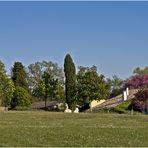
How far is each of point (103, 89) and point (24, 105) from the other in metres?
20.7

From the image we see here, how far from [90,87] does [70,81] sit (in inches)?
221

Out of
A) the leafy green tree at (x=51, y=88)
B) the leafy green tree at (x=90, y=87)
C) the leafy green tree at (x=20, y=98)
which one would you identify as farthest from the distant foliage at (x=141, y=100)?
the leafy green tree at (x=51, y=88)

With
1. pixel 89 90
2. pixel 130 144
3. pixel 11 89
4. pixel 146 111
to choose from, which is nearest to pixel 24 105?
pixel 11 89

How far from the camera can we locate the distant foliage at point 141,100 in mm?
79900

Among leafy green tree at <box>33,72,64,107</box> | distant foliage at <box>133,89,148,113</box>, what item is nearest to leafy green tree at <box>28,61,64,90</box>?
leafy green tree at <box>33,72,64,107</box>

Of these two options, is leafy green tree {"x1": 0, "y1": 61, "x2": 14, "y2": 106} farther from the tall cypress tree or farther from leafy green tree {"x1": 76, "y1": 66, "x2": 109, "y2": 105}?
leafy green tree {"x1": 76, "y1": 66, "x2": 109, "y2": 105}

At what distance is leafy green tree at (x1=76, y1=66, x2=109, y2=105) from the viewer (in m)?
89.3

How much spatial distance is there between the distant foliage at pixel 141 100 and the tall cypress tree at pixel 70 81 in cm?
1265

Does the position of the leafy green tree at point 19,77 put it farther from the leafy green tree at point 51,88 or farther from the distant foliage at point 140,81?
the distant foliage at point 140,81

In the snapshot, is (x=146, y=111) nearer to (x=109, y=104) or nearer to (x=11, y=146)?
(x=109, y=104)

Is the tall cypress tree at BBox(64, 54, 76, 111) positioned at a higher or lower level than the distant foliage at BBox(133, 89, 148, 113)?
higher

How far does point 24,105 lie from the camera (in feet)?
339

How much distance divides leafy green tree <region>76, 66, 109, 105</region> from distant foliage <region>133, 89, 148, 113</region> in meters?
8.12

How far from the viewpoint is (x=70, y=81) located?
9325cm
